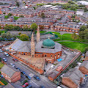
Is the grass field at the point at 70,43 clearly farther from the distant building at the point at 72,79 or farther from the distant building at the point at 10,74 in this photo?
the distant building at the point at 10,74

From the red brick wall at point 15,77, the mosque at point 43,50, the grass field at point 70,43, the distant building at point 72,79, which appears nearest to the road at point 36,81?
the distant building at point 72,79

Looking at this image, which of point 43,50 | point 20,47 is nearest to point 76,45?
point 43,50

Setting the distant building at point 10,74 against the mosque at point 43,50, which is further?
the mosque at point 43,50

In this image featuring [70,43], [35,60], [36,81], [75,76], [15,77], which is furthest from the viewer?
[70,43]

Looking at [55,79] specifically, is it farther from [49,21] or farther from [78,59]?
[49,21]

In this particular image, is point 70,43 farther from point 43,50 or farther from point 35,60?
point 35,60

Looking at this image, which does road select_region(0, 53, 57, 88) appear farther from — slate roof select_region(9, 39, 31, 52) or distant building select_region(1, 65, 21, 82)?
slate roof select_region(9, 39, 31, 52)

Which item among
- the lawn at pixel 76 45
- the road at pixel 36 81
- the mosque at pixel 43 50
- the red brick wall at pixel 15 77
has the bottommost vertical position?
the road at pixel 36 81

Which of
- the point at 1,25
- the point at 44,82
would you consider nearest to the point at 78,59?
the point at 44,82
